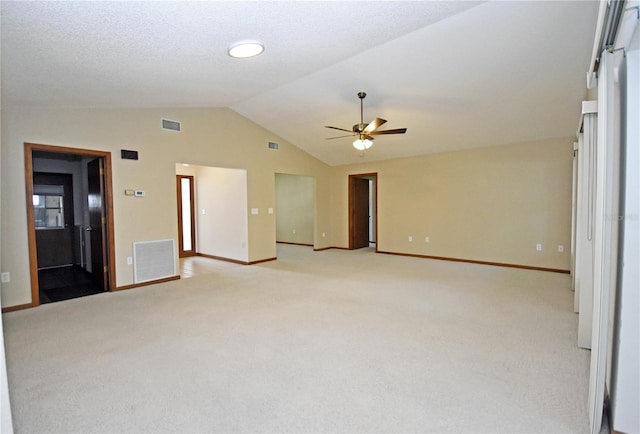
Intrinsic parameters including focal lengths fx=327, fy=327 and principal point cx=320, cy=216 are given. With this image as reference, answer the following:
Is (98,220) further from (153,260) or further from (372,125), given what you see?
(372,125)

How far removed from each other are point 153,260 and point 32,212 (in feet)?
5.47

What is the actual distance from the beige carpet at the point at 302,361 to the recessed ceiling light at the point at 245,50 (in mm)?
2619

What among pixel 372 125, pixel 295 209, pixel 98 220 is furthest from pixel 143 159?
pixel 295 209

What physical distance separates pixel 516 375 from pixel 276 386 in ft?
5.77

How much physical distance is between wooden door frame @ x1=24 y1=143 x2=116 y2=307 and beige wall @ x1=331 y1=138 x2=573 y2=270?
5.65 metres

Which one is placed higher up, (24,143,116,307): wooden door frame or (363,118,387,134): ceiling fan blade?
(363,118,387,134): ceiling fan blade

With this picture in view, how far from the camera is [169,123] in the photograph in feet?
17.7

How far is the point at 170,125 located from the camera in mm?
5398

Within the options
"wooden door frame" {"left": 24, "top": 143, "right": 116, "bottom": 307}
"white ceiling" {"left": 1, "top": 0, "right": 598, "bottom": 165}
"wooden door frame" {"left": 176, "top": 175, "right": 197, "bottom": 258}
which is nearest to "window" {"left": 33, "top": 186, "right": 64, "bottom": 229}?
"wooden door frame" {"left": 176, "top": 175, "right": 197, "bottom": 258}

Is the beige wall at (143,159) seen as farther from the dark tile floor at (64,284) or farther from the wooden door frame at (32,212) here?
the dark tile floor at (64,284)

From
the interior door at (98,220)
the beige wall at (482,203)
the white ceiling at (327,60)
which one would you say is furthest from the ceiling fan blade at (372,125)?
the interior door at (98,220)

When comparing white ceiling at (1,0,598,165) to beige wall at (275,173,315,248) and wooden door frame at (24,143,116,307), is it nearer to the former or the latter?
wooden door frame at (24,143,116,307)

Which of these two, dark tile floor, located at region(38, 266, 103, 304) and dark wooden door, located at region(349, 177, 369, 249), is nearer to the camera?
dark tile floor, located at region(38, 266, 103, 304)

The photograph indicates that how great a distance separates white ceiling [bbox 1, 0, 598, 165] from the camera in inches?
86.8
